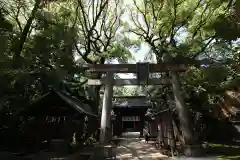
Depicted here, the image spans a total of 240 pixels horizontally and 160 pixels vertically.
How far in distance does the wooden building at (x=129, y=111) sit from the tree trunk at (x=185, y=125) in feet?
55.6

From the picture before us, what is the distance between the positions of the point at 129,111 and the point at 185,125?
67.8 ft

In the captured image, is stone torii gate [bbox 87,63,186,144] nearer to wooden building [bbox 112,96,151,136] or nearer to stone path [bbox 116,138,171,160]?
stone path [bbox 116,138,171,160]

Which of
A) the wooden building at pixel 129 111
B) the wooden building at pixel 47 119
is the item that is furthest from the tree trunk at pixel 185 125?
the wooden building at pixel 129 111

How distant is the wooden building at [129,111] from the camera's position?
105 ft

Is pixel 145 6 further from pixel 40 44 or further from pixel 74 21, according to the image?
pixel 40 44

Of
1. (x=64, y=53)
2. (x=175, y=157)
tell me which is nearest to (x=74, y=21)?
(x=64, y=53)

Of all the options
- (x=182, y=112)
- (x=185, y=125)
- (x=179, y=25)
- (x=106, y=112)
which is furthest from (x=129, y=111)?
(x=185, y=125)

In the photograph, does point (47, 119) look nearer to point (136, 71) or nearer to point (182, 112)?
point (136, 71)

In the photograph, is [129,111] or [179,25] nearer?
[179,25]

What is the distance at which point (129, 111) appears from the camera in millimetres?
33719

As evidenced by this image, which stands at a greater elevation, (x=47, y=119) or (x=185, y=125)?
(x=47, y=119)

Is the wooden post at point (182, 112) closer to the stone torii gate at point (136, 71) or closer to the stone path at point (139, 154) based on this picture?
the stone torii gate at point (136, 71)

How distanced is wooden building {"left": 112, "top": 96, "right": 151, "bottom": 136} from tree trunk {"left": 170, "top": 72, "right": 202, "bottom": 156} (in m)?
17.0

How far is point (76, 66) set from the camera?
1870cm
